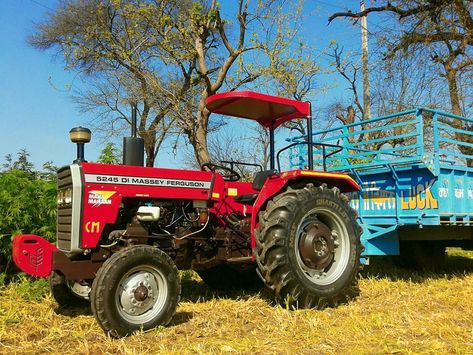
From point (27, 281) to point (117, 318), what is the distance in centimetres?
228

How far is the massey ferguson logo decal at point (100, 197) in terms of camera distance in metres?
4.55

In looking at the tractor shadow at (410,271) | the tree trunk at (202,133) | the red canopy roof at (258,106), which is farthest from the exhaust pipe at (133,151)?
the tree trunk at (202,133)

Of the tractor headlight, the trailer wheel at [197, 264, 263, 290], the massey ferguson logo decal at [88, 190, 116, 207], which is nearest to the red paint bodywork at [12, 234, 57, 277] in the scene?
the tractor headlight

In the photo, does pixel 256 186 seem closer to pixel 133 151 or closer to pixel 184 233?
pixel 184 233

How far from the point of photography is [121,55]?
1576 cm

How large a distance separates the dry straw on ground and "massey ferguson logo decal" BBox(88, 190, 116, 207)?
107cm

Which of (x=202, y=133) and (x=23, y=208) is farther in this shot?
(x=202, y=133)

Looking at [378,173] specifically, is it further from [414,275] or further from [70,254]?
[70,254]

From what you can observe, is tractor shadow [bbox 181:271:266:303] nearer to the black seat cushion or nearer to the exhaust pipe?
the black seat cushion

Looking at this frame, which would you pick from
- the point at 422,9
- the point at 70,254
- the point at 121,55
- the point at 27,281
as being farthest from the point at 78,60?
the point at 70,254

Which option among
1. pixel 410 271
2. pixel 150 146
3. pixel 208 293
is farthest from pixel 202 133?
pixel 208 293

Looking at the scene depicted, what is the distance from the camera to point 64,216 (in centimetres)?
474

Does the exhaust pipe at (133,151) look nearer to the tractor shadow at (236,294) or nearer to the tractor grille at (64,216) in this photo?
the tractor grille at (64,216)

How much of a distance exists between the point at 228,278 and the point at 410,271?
3.05 meters
